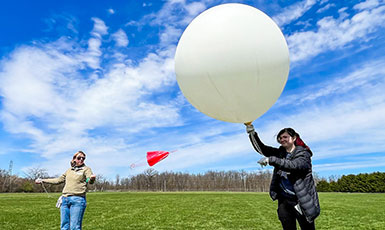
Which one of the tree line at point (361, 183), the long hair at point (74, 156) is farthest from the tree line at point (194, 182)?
the long hair at point (74, 156)

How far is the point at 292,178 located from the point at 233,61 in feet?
4.48

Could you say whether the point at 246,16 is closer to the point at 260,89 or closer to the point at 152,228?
the point at 260,89

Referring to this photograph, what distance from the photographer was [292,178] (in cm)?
300

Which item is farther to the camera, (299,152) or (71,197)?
(71,197)

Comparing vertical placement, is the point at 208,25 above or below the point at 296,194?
above

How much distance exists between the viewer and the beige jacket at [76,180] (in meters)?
4.34

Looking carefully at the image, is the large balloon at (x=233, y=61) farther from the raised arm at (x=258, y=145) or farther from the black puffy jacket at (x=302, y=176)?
the black puffy jacket at (x=302, y=176)

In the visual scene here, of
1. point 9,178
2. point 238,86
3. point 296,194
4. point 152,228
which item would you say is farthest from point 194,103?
point 9,178

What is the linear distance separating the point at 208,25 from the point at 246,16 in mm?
378

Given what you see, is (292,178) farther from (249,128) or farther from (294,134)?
(249,128)

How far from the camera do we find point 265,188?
88500 mm

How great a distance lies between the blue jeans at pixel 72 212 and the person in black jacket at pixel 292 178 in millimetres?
2795

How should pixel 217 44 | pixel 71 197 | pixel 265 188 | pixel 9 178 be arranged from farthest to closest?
pixel 265 188 → pixel 9 178 → pixel 71 197 → pixel 217 44

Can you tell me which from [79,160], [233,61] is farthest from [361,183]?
[233,61]
